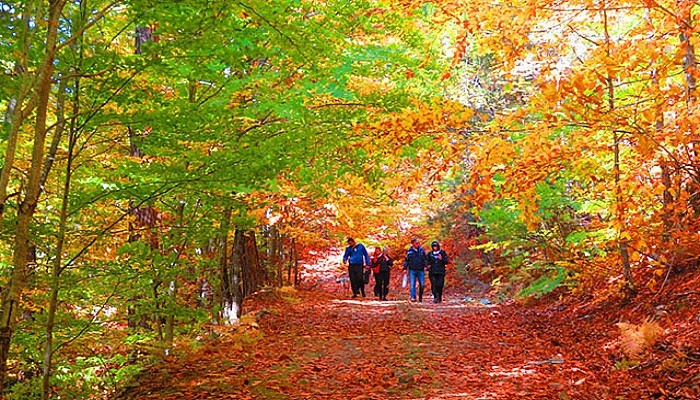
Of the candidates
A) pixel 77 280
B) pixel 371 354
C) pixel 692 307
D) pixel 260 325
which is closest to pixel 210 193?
pixel 77 280

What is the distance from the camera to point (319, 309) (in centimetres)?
1294

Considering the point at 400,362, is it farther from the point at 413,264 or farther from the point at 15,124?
the point at 413,264

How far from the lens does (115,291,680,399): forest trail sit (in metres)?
5.72

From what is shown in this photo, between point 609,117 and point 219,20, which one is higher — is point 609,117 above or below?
below

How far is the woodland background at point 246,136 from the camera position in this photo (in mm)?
4688

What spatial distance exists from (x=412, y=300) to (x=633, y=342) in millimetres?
9278

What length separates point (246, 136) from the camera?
8125mm

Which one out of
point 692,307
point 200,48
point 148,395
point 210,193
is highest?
point 200,48

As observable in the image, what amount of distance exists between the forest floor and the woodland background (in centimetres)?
67

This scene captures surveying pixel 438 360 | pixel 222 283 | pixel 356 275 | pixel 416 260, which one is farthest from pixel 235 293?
pixel 416 260

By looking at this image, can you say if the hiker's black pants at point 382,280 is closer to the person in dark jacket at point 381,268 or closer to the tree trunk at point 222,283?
the person in dark jacket at point 381,268

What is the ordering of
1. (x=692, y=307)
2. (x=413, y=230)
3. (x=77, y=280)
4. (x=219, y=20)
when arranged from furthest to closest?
(x=413, y=230) → (x=692, y=307) → (x=77, y=280) → (x=219, y=20)

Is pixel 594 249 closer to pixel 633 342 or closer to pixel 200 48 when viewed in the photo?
pixel 633 342

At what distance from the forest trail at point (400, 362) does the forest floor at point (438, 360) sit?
14 mm
